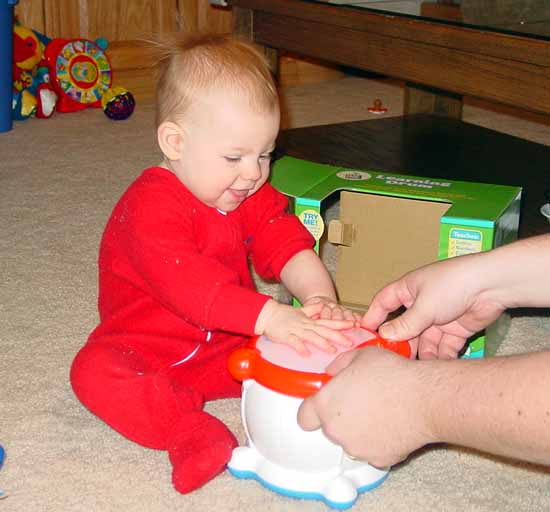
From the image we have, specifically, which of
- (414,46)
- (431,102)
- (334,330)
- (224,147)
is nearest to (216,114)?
(224,147)

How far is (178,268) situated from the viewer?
1.04 m

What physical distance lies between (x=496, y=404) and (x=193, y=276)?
45 cm

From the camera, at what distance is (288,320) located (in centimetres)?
99

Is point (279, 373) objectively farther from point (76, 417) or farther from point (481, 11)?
point (481, 11)

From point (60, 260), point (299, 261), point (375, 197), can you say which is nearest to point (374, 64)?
point (375, 197)

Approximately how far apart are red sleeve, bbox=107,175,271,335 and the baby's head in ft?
0.16

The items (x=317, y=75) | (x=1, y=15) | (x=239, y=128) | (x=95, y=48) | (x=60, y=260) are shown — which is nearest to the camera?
(x=239, y=128)

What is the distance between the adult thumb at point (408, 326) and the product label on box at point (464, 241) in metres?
0.24

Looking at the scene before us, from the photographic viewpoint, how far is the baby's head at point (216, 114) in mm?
1077

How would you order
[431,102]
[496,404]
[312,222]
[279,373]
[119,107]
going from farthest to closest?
[119,107] → [431,102] → [312,222] → [279,373] → [496,404]

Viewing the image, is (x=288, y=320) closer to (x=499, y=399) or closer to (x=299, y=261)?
(x=299, y=261)

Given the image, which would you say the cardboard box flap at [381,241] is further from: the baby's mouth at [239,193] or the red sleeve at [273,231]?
the baby's mouth at [239,193]

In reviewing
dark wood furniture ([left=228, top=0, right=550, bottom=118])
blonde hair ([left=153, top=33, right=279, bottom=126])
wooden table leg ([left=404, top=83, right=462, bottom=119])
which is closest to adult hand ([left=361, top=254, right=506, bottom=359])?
blonde hair ([left=153, top=33, right=279, bottom=126])

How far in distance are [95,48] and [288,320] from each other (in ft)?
6.09
